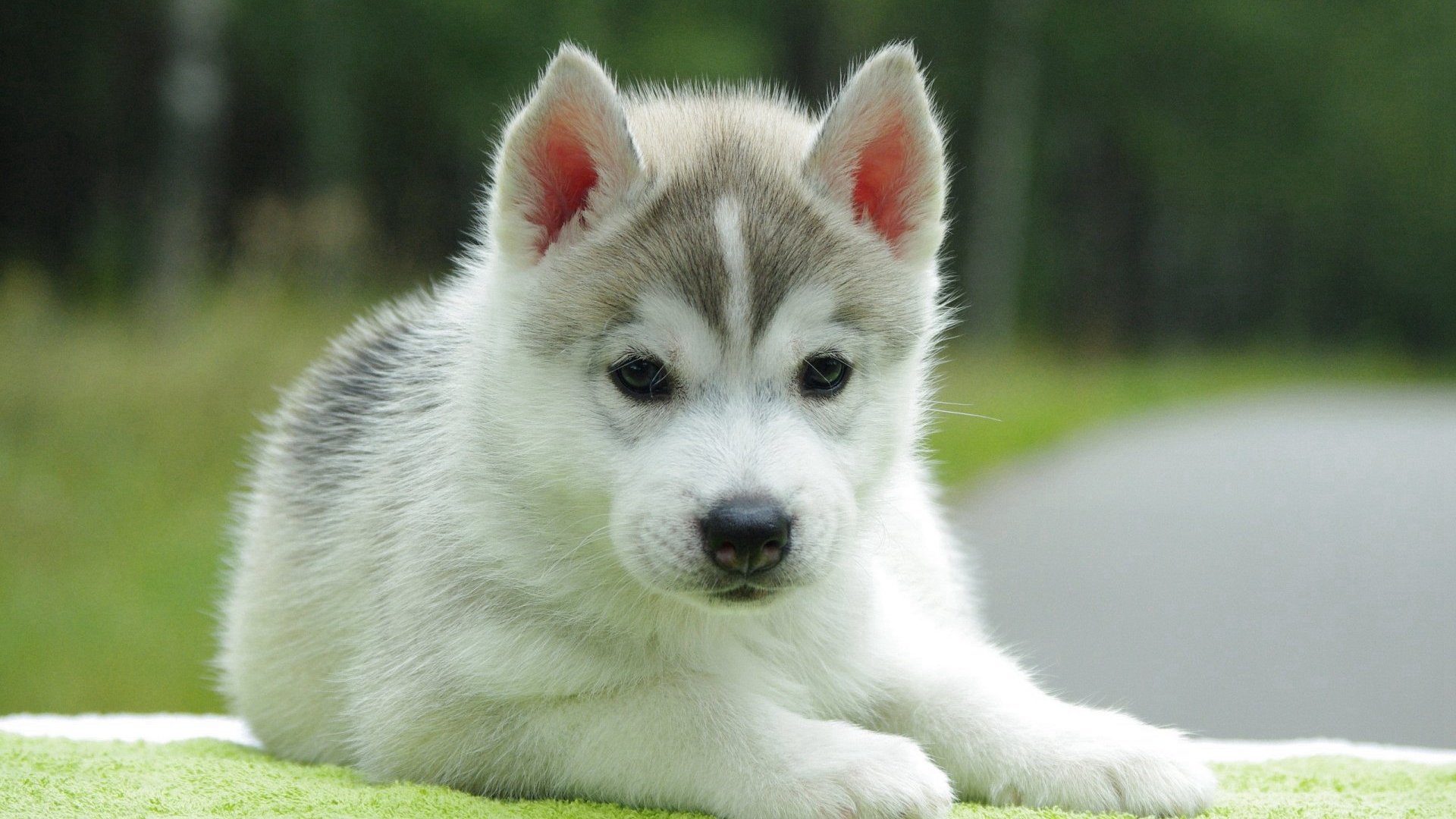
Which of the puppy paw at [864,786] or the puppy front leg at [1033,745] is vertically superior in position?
→ the puppy paw at [864,786]

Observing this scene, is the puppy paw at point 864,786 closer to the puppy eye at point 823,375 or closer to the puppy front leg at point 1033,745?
the puppy front leg at point 1033,745

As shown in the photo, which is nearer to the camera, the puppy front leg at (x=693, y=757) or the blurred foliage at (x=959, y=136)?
the puppy front leg at (x=693, y=757)

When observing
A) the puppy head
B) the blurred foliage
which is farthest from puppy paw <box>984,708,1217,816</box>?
the blurred foliage

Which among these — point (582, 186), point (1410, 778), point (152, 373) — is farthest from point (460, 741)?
point (152, 373)

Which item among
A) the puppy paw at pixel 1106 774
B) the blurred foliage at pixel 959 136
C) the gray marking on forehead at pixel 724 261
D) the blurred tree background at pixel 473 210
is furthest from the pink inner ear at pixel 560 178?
the blurred foliage at pixel 959 136

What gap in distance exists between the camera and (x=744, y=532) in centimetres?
299

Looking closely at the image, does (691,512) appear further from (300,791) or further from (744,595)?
(300,791)

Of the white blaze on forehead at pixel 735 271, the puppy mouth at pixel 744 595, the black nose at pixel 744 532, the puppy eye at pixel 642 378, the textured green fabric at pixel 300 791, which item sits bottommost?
→ the textured green fabric at pixel 300 791

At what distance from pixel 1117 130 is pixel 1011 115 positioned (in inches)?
281

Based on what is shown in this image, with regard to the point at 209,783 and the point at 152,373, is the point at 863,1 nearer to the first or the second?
the point at 152,373

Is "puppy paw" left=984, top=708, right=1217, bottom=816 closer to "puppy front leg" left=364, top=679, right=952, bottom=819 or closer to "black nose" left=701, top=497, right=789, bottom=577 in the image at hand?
"puppy front leg" left=364, top=679, right=952, bottom=819

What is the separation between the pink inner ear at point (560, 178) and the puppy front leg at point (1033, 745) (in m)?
1.51

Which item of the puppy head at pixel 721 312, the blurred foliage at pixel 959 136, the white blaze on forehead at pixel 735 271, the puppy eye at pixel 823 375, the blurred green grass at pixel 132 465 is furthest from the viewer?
the blurred foliage at pixel 959 136

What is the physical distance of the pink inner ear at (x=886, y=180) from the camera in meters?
3.71
